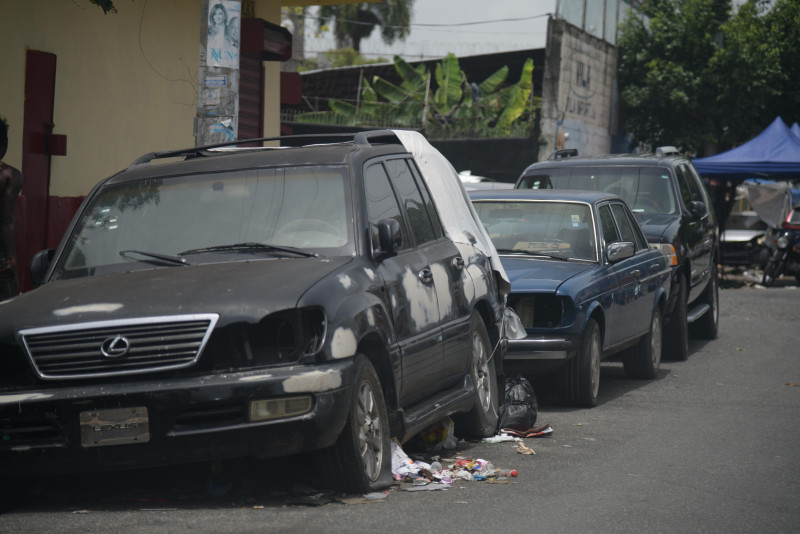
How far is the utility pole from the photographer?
8.63 metres

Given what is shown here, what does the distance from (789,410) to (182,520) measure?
222 inches

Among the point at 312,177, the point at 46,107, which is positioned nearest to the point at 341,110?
the point at 46,107

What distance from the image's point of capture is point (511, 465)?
6.69 meters

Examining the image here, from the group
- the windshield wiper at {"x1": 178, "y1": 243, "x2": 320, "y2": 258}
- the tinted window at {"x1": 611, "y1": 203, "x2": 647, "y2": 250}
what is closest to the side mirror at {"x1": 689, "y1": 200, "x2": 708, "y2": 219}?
the tinted window at {"x1": 611, "y1": 203, "x2": 647, "y2": 250}

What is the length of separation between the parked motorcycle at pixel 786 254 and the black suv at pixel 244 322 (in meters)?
17.9

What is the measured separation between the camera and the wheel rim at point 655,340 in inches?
426

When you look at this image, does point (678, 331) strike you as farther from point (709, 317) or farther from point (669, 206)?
point (709, 317)

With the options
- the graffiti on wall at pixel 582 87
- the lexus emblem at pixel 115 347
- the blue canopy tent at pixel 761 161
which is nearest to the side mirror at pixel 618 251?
the lexus emblem at pixel 115 347

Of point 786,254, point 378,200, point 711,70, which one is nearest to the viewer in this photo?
point 378,200

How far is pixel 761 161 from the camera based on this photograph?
2480cm

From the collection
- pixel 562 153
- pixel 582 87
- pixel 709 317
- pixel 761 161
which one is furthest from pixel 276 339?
pixel 582 87

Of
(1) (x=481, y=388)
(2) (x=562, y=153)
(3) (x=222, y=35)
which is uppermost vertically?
(3) (x=222, y=35)

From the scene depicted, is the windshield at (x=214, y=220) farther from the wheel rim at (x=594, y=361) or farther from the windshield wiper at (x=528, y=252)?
the windshield wiper at (x=528, y=252)

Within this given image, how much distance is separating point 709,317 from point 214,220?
9.47m
